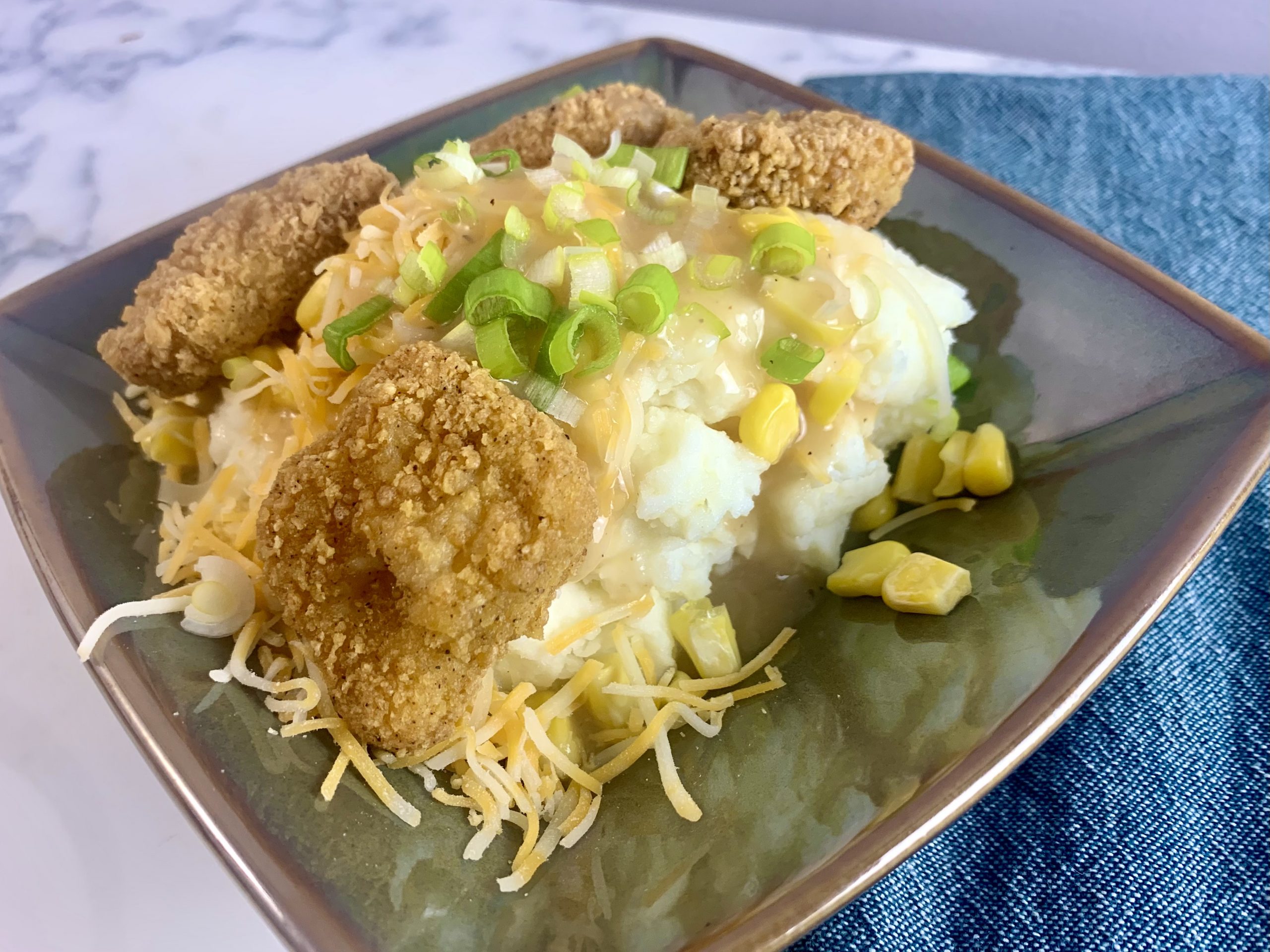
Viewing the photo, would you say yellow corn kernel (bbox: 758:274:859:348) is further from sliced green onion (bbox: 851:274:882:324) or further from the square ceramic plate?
the square ceramic plate

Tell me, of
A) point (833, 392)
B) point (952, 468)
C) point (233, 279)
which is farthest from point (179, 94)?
point (952, 468)

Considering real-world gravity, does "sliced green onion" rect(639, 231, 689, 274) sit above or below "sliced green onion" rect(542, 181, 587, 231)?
below

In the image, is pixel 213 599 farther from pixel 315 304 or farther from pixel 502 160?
pixel 502 160

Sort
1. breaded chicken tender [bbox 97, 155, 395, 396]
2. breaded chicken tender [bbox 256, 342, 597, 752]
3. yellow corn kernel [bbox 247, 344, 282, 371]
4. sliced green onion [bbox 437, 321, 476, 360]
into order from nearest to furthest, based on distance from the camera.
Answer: breaded chicken tender [bbox 256, 342, 597, 752]
sliced green onion [bbox 437, 321, 476, 360]
breaded chicken tender [bbox 97, 155, 395, 396]
yellow corn kernel [bbox 247, 344, 282, 371]

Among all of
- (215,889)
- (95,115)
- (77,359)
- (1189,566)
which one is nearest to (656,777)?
(215,889)

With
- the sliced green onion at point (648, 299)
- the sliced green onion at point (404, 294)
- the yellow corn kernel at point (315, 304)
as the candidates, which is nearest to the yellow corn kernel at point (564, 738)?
the sliced green onion at point (648, 299)

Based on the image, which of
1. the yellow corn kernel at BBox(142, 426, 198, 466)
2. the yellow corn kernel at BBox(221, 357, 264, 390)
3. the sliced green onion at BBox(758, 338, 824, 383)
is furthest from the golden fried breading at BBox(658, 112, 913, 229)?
the yellow corn kernel at BBox(142, 426, 198, 466)

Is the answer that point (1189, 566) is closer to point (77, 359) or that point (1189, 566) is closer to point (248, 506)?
point (248, 506)

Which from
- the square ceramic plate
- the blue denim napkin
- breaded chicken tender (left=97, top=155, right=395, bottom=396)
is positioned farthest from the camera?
breaded chicken tender (left=97, top=155, right=395, bottom=396)
